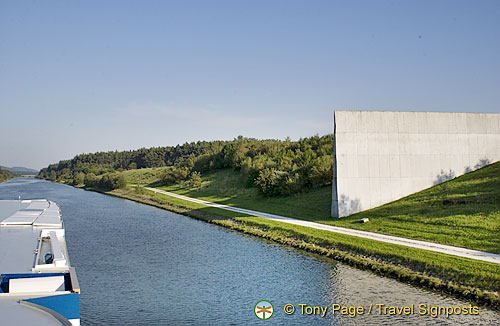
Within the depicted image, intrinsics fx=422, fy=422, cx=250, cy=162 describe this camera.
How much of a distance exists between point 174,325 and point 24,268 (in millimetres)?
3997

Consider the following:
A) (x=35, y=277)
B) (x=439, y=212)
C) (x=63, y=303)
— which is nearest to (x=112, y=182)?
(x=439, y=212)

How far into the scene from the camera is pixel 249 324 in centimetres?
1140

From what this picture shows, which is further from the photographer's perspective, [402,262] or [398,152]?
[398,152]

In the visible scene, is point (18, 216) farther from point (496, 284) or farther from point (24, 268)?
point (496, 284)

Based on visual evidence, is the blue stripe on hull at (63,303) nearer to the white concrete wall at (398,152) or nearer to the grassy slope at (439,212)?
the grassy slope at (439,212)

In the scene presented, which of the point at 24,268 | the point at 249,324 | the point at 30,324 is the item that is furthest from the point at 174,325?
the point at 30,324

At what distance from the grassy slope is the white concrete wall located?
2.77ft

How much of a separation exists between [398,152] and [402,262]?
12218mm

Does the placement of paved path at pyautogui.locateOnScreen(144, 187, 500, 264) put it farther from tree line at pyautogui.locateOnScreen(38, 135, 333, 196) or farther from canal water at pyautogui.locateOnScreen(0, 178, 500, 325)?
tree line at pyautogui.locateOnScreen(38, 135, 333, 196)

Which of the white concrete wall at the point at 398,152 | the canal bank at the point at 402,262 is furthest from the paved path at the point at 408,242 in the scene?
the white concrete wall at the point at 398,152

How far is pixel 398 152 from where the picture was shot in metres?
27.0

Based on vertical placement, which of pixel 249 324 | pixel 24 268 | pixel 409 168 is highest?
pixel 409 168

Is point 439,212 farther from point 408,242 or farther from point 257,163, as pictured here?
point 257,163

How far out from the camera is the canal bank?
13359mm
